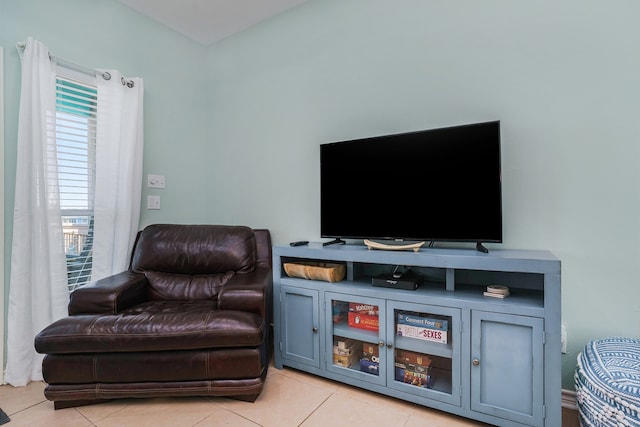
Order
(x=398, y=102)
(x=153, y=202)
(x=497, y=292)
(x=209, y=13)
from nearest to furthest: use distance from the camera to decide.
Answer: (x=497, y=292), (x=398, y=102), (x=209, y=13), (x=153, y=202)

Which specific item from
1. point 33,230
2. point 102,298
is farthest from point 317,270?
point 33,230

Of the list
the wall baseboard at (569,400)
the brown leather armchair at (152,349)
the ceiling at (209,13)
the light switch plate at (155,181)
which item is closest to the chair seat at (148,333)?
the brown leather armchair at (152,349)

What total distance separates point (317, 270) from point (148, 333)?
0.96 metres

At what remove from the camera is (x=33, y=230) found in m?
1.93

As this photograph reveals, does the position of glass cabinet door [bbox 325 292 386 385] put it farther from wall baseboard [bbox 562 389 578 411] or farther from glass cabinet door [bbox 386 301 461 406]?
wall baseboard [bbox 562 389 578 411]

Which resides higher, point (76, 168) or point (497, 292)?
point (76, 168)

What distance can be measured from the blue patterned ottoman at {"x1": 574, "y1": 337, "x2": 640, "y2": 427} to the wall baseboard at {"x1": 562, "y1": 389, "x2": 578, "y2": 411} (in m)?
0.29

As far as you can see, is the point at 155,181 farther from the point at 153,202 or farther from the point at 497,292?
the point at 497,292

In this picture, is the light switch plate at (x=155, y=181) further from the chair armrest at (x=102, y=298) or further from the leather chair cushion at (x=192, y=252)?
the chair armrest at (x=102, y=298)

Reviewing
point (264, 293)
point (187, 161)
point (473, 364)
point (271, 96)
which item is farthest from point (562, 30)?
point (187, 161)

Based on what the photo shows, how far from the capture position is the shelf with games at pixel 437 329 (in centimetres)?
136

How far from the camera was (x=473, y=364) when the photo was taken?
1477mm

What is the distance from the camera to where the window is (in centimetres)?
213

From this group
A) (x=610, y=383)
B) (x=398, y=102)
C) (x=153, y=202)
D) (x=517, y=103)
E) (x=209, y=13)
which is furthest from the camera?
(x=153, y=202)
